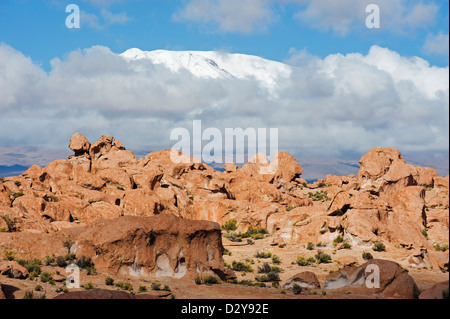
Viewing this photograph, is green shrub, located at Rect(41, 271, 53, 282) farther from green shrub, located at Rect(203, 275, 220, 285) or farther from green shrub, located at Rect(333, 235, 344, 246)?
green shrub, located at Rect(333, 235, 344, 246)

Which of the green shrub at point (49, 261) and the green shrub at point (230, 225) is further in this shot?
the green shrub at point (230, 225)

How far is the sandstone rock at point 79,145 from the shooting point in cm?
7625

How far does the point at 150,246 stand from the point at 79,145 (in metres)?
51.7

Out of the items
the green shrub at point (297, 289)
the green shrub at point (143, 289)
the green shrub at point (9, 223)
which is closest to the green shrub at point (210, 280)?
the green shrub at point (143, 289)

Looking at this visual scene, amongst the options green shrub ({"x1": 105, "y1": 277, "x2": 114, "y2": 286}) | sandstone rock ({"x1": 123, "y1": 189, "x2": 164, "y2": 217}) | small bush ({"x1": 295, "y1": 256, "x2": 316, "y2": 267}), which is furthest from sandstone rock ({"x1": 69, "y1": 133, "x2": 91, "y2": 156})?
green shrub ({"x1": 105, "y1": 277, "x2": 114, "y2": 286})

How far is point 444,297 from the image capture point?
12.8 meters

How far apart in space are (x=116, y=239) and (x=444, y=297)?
1974cm

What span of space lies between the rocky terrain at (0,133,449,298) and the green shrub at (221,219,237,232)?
156 mm

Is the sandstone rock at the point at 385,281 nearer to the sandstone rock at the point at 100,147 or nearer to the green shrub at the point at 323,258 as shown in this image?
the green shrub at the point at 323,258

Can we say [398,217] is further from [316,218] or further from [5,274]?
[5,274]

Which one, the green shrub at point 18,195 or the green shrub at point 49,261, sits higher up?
the green shrub at point 18,195

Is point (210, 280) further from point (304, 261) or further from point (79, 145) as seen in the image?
point (79, 145)

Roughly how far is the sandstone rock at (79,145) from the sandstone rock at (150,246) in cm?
4881
